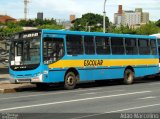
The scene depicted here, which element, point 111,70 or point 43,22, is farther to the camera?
point 43,22

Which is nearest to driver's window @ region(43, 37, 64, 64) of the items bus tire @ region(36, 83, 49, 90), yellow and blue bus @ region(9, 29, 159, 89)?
yellow and blue bus @ region(9, 29, 159, 89)

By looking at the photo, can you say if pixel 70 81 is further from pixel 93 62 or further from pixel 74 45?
pixel 93 62

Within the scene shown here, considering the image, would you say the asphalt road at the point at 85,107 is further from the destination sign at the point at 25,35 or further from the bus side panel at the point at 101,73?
the bus side panel at the point at 101,73

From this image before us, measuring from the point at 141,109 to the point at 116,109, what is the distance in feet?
2.42

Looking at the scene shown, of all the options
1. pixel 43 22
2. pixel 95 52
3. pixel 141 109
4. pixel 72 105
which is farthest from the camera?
pixel 43 22

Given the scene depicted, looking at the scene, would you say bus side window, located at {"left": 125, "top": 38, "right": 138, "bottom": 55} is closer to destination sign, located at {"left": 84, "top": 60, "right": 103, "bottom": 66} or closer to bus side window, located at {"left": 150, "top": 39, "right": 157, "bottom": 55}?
bus side window, located at {"left": 150, "top": 39, "right": 157, "bottom": 55}

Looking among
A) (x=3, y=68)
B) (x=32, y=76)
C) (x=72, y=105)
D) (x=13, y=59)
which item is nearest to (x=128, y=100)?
(x=72, y=105)

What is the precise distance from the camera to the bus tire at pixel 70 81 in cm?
2460

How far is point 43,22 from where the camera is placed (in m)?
→ 144

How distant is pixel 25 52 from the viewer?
23.8m

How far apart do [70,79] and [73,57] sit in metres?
1.12

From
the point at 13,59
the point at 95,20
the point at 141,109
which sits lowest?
the point at 141,109

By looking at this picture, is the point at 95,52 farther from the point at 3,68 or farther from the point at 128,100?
the point at 3,68

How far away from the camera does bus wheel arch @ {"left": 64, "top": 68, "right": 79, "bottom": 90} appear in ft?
80.7
